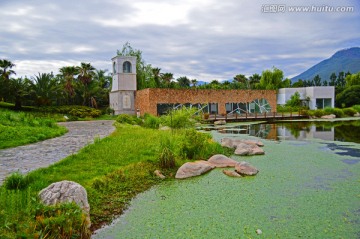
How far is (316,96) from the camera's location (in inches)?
1672

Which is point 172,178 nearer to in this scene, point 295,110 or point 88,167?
point 88,167

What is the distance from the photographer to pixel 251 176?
8594mm

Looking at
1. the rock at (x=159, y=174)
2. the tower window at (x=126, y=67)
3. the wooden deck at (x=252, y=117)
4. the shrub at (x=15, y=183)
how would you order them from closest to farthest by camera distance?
1. the shrub at (x=15, y=183)
2. the rock at (x=159, y=174)
3. the wooden deck at (x=252, y=117)
4. the tower window at (x=126, y=67)

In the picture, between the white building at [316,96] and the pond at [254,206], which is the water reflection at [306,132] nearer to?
the pond at [254,206]

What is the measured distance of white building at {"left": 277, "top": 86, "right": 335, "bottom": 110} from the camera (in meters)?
42.5

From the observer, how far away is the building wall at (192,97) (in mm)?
30484

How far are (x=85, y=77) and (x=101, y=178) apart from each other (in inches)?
1156

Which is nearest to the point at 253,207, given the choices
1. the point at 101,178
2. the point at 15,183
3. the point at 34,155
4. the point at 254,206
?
the point at 254,206

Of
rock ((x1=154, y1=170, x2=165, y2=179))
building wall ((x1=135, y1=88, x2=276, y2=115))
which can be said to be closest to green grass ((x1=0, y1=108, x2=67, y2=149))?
rock ((x1=154, y1=170, x2=165, y2=179))

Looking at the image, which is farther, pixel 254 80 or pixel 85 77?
pixel 254 80

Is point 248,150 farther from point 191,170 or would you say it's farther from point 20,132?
point 20,132

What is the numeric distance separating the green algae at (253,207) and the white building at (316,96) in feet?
117

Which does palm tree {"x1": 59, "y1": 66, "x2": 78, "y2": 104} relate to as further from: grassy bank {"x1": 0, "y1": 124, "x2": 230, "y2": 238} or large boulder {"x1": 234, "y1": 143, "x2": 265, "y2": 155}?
large boulder {"x1": 234, "y1": 143, "x2": 265, "y2": 155}

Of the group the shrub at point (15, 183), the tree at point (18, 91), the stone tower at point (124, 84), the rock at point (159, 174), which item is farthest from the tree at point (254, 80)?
the shrub at point (15, 183)
